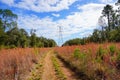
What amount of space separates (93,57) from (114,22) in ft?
182

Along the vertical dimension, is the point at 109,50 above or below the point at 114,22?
below

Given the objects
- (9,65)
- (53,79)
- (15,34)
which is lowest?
(53,79)

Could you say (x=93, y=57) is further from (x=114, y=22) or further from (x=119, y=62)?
(x=114, y=22)

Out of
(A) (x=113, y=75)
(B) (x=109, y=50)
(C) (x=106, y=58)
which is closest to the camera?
(A) (x=113, y=75)

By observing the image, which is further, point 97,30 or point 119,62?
point 97,30

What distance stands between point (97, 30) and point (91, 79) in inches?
2602

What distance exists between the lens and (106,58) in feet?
28.2

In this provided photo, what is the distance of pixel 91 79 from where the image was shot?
8.75 meters

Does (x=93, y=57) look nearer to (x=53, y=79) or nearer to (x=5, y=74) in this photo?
(x=53, y=79)

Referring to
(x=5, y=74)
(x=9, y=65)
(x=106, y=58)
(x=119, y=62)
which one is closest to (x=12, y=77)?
(x=5, y=74)

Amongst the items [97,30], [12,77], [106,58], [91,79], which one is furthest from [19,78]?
[97,30]

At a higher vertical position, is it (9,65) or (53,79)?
(9,65)

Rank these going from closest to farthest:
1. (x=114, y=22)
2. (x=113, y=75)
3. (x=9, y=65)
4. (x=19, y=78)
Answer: (x=113, y=75)
(x=19, y=78)
(x=9, y=65)
(x=114, y=22)

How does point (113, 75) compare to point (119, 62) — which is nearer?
point (113, 75)
